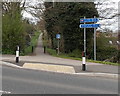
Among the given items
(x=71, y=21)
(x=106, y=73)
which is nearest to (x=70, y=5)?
(x=71, y=21)

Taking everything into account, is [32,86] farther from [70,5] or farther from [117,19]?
[117,19]

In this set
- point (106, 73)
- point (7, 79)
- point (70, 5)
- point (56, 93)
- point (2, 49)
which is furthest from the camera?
point (70, 5)

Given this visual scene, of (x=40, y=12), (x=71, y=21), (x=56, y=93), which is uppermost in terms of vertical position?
(x=40, y=12)

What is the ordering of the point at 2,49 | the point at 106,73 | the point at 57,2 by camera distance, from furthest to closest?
the point at 57,2 → the point at 2,49 → the point at 106,73

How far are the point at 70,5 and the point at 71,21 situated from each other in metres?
1.73

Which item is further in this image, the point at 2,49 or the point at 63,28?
the point at 63,28

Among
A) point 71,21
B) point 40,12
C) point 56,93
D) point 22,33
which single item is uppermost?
point 40,12

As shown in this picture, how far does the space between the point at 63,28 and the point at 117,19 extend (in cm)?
679

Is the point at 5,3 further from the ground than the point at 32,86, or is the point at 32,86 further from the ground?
the point at 5,3

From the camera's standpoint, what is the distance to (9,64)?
12656 mm

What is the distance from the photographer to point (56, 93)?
618cm

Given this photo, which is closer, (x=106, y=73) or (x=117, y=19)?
(x=106, y=73)

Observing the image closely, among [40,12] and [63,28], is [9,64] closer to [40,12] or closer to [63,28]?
[63,28]

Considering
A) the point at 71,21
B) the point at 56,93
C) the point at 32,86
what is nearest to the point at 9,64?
the point at 32,86
